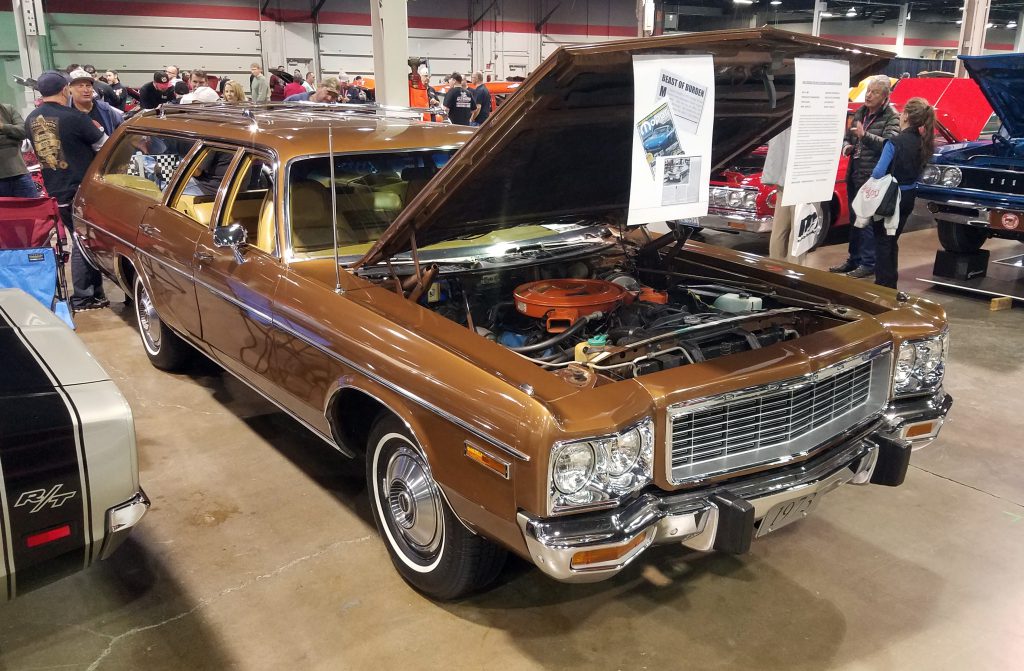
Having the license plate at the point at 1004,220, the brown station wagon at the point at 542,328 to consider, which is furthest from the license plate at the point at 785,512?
the license plate at the point at 1004,220

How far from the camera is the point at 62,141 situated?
6168 mm

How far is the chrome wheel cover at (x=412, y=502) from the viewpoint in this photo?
2.81m

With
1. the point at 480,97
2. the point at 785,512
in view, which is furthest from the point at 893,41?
the point at 785,512

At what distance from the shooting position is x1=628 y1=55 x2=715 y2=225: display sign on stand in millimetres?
2492

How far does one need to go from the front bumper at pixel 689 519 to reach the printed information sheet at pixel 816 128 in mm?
939

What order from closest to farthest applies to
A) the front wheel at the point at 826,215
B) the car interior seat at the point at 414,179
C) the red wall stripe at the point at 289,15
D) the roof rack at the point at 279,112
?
the car interior seat at the point at 414,179, the roof rack at the point at 279,112, the front wheel at the point at 826,215, the red wall stripe at the point at 289,15

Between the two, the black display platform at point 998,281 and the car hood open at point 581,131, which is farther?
the black display platform at point 998,281

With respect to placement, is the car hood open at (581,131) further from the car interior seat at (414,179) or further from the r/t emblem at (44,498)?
the r/t emblem at (44,498)

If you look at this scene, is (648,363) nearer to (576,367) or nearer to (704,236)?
(576,367)

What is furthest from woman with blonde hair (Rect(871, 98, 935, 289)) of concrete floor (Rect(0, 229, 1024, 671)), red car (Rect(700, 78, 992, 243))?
concrete floor (Rect(0, 229, 1024, 671))

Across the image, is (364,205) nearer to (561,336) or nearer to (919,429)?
(561,336)

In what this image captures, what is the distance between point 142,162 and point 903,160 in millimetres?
5786

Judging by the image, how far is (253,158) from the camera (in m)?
3.81

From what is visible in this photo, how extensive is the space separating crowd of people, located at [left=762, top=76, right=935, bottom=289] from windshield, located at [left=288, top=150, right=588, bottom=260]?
304cm
